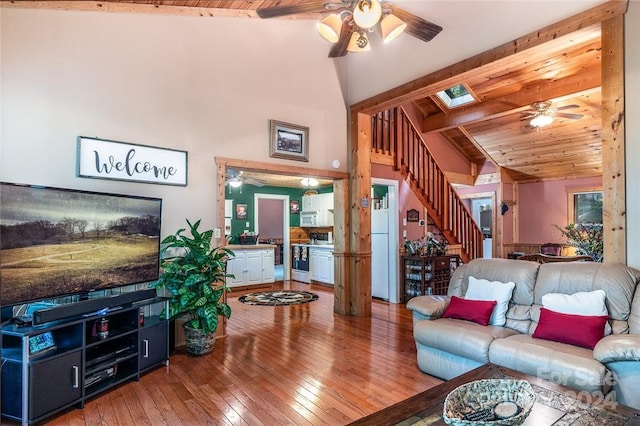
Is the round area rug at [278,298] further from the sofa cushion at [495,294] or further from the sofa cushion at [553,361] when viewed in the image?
the sofa cushion at [553,361]

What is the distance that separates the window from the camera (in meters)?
7.26

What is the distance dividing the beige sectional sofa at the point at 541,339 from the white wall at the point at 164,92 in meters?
2.59

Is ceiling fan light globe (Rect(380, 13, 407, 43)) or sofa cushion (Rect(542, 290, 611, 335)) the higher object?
ceiling fan light globe (Rect(380, 13, 407, 43))

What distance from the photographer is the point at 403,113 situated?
646 cm

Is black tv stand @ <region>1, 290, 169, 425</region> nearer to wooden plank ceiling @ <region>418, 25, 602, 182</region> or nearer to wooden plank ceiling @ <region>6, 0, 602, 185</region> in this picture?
wooden plank ceiling @ <region>6, 0, 602, 185</region>

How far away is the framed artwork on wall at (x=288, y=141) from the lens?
4.54 meters

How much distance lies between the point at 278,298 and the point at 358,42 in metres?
4.50

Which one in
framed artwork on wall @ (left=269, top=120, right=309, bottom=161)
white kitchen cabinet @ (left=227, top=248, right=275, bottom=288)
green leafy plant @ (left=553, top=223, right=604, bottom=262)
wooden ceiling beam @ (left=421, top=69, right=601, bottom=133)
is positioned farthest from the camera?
white kitchen cabinet @ (left=227, top=248, right=275, bottom=288)

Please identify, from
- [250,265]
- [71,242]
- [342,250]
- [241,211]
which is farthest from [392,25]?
[241,211]

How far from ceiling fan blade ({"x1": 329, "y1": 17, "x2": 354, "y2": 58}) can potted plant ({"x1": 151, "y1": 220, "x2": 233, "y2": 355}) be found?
2170mm

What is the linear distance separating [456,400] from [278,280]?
7.09 m

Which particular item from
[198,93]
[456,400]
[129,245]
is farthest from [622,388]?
[198,93]

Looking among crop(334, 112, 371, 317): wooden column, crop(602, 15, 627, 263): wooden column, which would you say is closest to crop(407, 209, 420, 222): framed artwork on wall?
crop(334, 112, 371, 317): wooden column

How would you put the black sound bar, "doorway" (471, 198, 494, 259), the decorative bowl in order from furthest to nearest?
"doorway" (471, 198, 494, 259), the black sound bar, the decorative bowl
